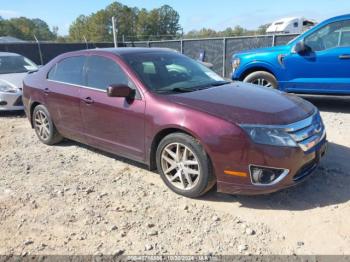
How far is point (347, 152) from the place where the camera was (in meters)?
5.19

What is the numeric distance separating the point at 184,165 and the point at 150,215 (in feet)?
2.07

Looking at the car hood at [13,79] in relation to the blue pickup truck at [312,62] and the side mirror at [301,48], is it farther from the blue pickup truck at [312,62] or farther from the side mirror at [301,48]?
the side mirror at [301,48]

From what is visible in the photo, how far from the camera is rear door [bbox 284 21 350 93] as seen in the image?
7074 mm

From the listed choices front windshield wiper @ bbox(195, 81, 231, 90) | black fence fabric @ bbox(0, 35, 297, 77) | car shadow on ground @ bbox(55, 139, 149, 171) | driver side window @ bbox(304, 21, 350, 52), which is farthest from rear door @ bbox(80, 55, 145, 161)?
black fence fabric @ bbox(0, 35, 297, 77)

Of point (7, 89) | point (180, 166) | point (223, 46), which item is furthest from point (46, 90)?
point (223, 46)

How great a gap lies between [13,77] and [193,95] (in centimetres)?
641

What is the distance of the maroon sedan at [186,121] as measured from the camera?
11.7 ft

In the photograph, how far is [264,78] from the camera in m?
7.91

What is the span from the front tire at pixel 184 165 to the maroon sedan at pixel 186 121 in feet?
0.03

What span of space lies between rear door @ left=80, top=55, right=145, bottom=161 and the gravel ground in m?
0.40

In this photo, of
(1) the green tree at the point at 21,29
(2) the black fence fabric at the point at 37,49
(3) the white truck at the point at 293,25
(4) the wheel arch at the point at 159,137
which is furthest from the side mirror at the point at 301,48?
(1) the green tree at the point at 21,29

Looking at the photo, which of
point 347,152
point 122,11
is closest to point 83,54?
point 347,152

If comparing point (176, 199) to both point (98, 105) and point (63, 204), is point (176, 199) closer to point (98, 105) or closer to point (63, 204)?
point (63, 204)

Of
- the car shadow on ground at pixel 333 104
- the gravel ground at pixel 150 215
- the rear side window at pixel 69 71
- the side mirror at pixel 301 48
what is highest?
the side mirror at pixel 301 48
